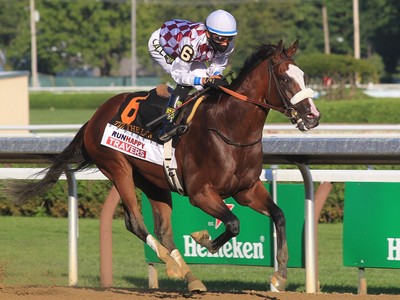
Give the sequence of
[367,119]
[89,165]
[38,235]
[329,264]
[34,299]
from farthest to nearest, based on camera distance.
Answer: [367,119], [38,235], [329,264], [89,165], [34,299]

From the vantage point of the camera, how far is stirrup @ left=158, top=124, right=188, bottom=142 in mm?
5840

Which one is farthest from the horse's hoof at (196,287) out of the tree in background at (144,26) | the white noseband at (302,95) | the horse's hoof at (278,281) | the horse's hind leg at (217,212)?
the tree in background at (144,26)

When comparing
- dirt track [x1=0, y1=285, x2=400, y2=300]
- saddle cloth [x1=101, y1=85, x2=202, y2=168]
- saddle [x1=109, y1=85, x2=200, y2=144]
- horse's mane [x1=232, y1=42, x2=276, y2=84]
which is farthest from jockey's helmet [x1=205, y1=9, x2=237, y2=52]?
dirt track [x1=0, y1=285, x2=400, y2=300]

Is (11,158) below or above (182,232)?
above

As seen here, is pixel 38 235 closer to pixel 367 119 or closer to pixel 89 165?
pixel 89 165

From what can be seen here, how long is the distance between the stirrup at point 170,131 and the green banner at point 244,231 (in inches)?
41.1

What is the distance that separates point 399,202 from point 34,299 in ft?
7.68

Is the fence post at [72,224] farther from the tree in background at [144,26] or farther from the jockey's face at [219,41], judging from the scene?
the tree in background at [144,26]

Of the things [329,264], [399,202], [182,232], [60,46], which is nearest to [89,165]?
[182,232]

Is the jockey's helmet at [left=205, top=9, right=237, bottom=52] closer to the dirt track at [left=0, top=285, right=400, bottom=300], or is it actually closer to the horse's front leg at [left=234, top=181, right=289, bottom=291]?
the horse's front leg at [left=234, top=181, right=289, bottom=291]

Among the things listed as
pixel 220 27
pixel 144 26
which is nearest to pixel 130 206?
pixel 220 27

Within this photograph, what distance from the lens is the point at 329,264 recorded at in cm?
834

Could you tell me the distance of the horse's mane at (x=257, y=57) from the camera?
225 inches

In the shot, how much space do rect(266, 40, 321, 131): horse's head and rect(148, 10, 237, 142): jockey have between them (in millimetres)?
331
